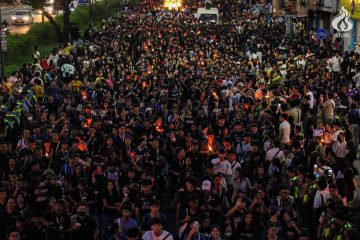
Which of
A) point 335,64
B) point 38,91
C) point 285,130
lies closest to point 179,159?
point 285,130

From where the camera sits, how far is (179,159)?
13.7 m

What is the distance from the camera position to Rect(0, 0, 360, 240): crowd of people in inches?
423

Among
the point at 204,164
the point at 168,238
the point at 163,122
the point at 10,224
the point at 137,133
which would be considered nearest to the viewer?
the point at 168,238

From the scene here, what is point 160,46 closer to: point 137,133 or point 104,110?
point 104,110

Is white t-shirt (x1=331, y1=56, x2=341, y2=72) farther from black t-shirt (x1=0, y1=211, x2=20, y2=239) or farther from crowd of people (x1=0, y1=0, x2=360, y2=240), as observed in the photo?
black t-shirt (x1=0, y1=211, x2=20, y2=239)

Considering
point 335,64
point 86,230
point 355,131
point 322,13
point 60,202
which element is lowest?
point 355,131

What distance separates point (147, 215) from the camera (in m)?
10.8

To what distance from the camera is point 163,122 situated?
17266mm

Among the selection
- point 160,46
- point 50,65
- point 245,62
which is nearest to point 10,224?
point 50,65

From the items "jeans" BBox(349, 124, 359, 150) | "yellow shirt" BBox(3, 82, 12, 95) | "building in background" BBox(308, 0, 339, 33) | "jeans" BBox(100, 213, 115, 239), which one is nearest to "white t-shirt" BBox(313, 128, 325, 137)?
"jeans" BBox(349, 124, 359, 150)

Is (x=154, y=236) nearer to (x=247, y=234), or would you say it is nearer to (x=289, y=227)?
(x=247, y=234)

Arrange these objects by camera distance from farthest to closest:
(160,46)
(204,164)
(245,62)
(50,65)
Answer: (160,46) < (245,62) < (50,65) < (204,164)

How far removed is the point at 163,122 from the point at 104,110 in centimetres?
185

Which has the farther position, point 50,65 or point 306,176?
point 50,65
